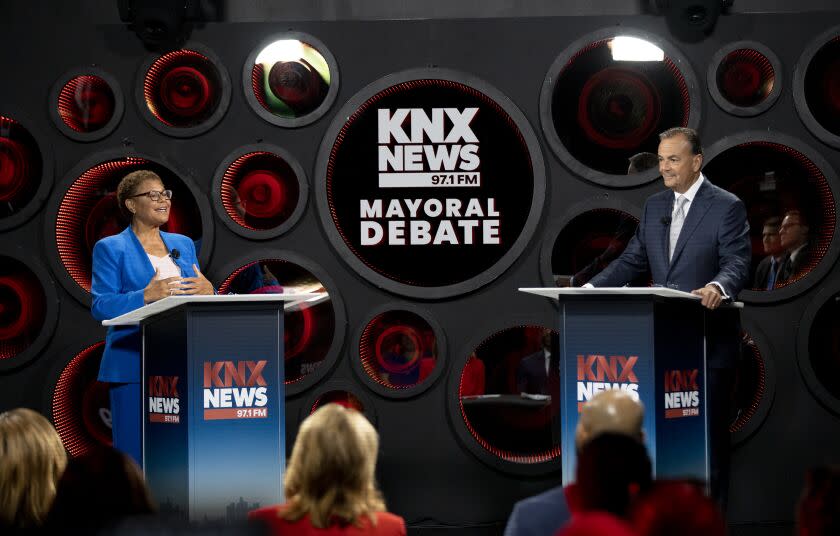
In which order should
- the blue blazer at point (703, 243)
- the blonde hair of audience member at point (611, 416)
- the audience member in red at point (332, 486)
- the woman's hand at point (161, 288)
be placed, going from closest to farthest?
the audience member in red at point (332, 486), the blonde hair of audience member at point (611, 416), the woman's hand at point (161, 288), the blue blazer at point (703, 243)

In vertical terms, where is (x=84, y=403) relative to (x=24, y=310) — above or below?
below

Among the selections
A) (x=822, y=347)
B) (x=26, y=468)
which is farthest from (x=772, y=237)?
(x=26, y=468)

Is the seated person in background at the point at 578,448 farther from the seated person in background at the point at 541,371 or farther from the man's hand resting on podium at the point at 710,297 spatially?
the seated person in background at the point at 541,371

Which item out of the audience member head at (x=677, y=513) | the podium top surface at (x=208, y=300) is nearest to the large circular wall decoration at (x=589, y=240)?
the podium top surface at (x=208, y=300)

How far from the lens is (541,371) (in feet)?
17.1

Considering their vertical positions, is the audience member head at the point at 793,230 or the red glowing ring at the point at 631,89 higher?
the red glowing ring at the point at 631,89

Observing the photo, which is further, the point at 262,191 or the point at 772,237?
the point at 262,191

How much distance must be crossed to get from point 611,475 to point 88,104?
4.46 meters

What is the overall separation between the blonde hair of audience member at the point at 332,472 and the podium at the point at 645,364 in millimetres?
1660

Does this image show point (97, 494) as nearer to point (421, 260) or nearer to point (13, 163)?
point (421, 260)

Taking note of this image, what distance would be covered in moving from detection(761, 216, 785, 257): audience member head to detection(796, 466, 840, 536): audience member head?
12.4 ft

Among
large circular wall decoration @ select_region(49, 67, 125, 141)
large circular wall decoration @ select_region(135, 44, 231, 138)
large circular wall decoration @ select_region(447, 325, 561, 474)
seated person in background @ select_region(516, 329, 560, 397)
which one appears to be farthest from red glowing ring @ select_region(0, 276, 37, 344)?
seated person in background @ select_region(516, 329, 560, 397)

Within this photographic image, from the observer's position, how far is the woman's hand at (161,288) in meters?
3.94

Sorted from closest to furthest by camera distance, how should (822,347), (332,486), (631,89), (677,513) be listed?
(677,513) < (332,486) < (822,347) < (631,89)
